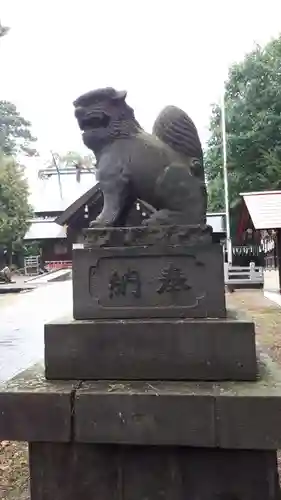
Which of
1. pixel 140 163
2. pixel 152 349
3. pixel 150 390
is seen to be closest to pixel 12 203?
pixel 140 163

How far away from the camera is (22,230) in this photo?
88.4 feet

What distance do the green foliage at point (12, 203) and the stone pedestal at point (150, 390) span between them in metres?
21.4

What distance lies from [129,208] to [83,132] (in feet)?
1.77

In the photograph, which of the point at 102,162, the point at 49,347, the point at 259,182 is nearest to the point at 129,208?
the point at 102,162

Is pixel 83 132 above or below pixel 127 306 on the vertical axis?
above

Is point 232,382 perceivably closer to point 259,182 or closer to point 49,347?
point 49,347

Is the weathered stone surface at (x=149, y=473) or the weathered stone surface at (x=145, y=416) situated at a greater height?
the weathered stone surface at (x=145, y=416)

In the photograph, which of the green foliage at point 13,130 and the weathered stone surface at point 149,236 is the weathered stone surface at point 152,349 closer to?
the weathered stone surface at point 149,236

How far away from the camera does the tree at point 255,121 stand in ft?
62.2

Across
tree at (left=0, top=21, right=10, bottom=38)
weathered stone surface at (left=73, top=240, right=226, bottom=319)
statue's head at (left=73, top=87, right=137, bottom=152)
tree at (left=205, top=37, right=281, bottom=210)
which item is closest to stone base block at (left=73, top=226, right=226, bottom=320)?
weathered stone surface at (left=73, top=240, right=226, bottom=319)

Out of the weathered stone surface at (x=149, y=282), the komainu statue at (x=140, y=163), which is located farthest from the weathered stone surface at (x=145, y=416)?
the komainu statue at (x=140, y=163)

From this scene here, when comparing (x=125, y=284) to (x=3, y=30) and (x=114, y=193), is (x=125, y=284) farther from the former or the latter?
(x=3, y=30)

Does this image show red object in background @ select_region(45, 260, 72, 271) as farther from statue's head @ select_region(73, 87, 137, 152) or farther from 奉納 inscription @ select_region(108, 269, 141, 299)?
奉納 inscription @ select_region(108, 269, 141, 299)

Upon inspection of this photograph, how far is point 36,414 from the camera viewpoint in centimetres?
256
